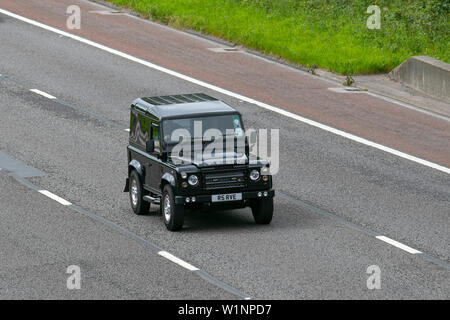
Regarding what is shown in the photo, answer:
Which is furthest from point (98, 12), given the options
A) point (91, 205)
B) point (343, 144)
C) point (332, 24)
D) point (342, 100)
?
point (91, 205)

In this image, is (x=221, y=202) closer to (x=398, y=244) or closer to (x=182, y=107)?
(x=182, y=107)

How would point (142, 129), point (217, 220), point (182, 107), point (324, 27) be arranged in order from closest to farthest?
point (182, 107), point (217, 220), point (142, 129), point (324, 27)

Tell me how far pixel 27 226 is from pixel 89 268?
2.89m

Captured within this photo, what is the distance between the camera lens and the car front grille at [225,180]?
19.4 metres

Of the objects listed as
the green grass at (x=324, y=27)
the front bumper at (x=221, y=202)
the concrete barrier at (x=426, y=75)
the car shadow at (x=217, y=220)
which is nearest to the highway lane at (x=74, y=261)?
the front bumper at (x=221, y=202)

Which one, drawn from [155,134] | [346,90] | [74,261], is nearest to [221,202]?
[155,134]

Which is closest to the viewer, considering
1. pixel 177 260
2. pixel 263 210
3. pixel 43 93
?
pixel 177 260

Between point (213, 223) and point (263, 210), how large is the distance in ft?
3.37

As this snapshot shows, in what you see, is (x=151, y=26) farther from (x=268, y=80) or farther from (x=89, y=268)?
(x=89, y=268)

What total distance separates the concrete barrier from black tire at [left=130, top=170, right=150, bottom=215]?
1164 cm

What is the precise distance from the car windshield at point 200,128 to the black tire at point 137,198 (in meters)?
1.19

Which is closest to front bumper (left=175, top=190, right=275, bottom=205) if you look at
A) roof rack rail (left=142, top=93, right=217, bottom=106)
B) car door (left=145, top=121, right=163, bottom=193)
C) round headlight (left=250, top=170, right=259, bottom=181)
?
round headlight (left=250, top=170, right=259, bottom=181)

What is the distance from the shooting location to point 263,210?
19891 millimetres

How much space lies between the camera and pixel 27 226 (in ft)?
66.8
